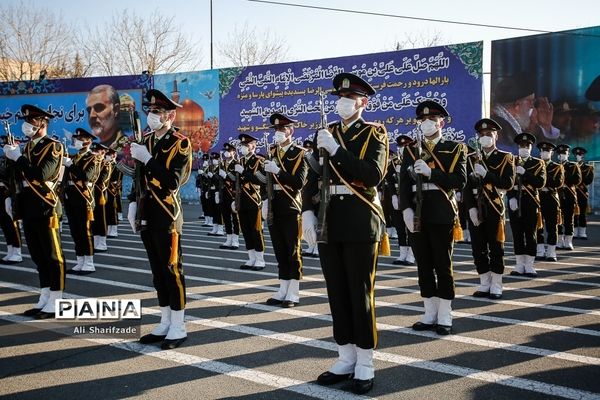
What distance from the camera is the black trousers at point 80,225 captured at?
885cm

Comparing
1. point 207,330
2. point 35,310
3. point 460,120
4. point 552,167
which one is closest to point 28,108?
point 35,310

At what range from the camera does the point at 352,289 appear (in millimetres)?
4004

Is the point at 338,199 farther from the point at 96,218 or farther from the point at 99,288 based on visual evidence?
the point at 96,218

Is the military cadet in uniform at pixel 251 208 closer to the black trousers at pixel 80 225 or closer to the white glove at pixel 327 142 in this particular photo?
the black trousers at pixel 80 225

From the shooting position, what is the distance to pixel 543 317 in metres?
6.03

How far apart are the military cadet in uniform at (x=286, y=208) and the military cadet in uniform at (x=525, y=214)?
156 inches

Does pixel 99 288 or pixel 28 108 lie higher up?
pixel 28 108

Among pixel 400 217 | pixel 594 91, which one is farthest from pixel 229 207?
pixel 594 91

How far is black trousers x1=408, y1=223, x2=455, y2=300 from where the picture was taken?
17.6 ft

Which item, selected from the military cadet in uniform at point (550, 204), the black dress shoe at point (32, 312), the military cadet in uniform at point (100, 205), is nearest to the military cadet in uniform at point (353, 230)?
the black dress shoe at point (32, 312)

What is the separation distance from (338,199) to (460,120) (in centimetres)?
1681

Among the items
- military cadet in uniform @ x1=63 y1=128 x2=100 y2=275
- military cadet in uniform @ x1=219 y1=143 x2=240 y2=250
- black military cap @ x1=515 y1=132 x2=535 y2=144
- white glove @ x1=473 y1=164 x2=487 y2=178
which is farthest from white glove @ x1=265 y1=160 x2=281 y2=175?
military cadet in uniform @ x1=219 y1=143 x2=240 y2=250

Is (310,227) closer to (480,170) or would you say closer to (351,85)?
(351,85)

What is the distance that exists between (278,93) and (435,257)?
65.2 ft
